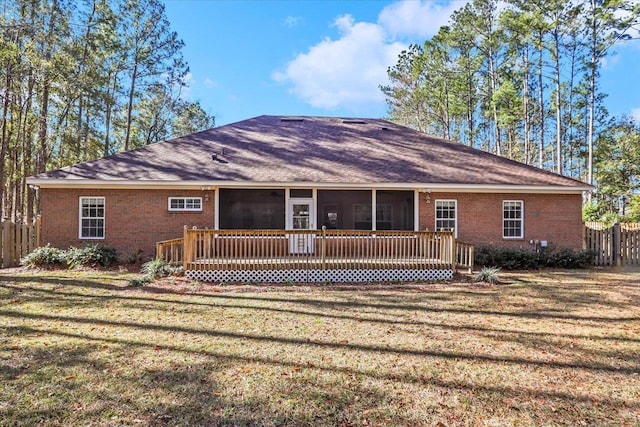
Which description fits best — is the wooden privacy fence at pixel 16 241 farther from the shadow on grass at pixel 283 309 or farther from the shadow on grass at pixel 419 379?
the shadow on grass at pixel 419 379

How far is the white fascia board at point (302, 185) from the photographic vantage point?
450 inches

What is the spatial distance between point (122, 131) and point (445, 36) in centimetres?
2828

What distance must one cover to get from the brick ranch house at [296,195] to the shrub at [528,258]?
813 millimetres

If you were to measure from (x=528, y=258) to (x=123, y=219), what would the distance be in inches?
560

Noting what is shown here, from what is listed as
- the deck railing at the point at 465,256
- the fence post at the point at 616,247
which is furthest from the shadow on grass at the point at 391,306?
the fence post at the point at 616,247

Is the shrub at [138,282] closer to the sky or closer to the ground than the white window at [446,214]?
Answer: closer to the ground

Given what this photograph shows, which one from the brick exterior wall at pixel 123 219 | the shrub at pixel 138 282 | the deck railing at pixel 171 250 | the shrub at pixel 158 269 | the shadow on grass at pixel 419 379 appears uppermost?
the brick exterior wall at pixel 123 219

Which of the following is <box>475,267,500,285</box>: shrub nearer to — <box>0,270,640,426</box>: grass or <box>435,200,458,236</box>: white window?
<box>0,270,640,426</box>: grass

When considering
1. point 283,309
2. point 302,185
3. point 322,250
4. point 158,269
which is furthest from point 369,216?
point 158,269

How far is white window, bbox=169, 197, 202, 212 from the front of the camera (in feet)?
39.7

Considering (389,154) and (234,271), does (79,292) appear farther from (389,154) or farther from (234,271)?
(389,154)

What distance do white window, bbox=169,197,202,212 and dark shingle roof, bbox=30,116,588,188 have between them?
2.82 ft

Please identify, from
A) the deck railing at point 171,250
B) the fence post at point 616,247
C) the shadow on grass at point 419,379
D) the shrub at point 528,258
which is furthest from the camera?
the fence post at point 616,247

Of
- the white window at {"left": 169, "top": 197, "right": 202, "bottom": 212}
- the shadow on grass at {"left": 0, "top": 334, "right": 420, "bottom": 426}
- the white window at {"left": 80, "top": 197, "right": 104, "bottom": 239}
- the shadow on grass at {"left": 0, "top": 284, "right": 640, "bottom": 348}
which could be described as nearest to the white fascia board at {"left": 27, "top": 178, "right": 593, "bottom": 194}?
the white window at {"left": 169, "top": 197, "right": 202, "bottom": 212}
